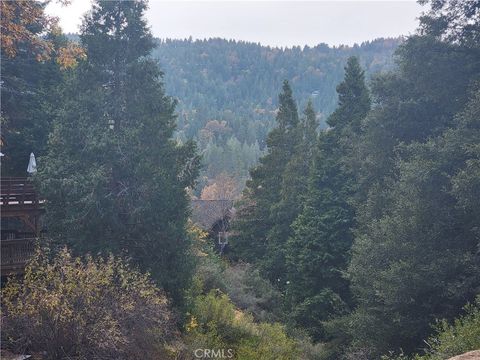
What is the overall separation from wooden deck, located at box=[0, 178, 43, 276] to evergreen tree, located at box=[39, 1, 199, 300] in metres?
0.67

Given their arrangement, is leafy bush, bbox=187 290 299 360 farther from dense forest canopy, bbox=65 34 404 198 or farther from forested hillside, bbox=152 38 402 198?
forested hillside, bbox=152 38 402 198

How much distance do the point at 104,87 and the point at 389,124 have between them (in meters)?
10.3

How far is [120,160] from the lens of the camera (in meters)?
15.0

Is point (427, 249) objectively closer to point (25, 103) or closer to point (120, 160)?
point (120, 160)

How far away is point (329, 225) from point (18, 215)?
12502 millimetres

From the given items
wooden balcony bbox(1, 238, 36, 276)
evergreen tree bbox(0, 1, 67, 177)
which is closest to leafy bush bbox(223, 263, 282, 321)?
wooden balcony bbox(1, 238, 36, 276)

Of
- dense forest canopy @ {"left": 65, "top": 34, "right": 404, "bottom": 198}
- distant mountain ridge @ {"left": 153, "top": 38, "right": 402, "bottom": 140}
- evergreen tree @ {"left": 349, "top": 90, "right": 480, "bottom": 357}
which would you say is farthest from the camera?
distant mountain ridge @ {"left": 153, "top": 38, "right": 402, "bottom": 140}

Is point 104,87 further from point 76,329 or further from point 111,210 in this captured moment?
point 76,329

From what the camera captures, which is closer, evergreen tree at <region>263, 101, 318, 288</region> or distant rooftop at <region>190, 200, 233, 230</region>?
evergreen tree at <region>263, 101, 318, 288</region>

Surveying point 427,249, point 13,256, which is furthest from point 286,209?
point 13,256

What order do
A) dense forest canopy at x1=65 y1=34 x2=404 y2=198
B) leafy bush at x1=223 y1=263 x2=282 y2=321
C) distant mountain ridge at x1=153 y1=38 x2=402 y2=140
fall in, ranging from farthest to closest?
distant mountain ridge at x1=153 y1=38 x2=402 y2=140 < dense forest canopy at x1=65 y1=34 x2=404 y2=198 < leafy bush at x1=223 y1=263 x2=282 y2=321

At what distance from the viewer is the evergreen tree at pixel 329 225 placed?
2053 cm

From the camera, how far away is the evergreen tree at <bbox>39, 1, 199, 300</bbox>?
14.4 m

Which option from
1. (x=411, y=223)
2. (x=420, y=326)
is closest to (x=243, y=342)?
(x=420, y=326)
